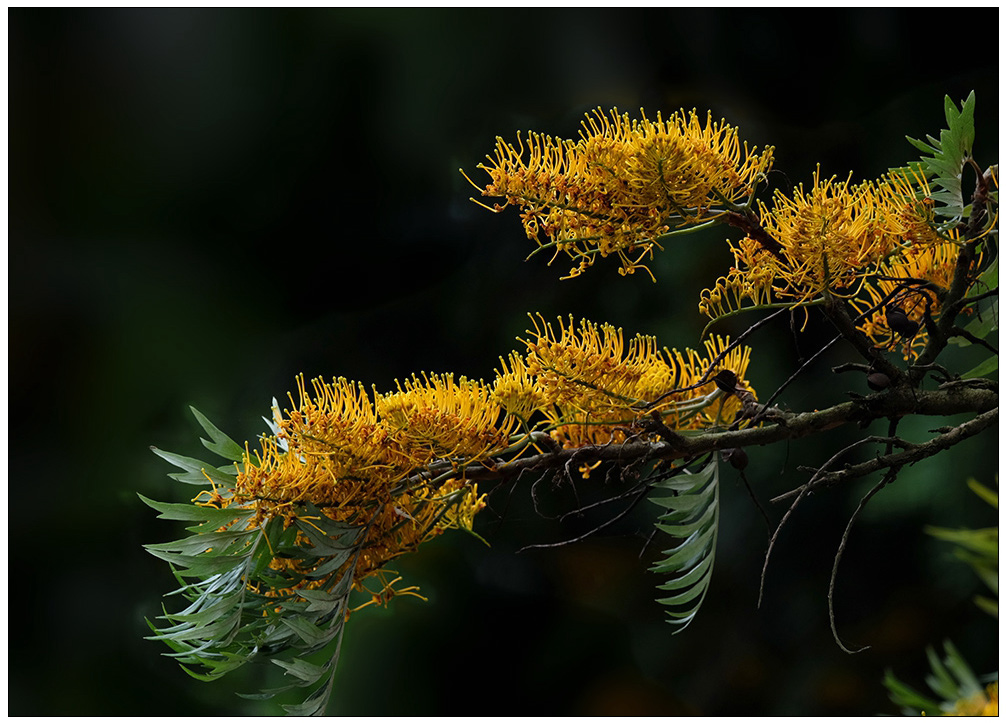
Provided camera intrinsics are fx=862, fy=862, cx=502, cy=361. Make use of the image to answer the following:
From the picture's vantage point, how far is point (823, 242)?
0.63m

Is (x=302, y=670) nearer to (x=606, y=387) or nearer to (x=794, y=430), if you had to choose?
(x=606, y=387)

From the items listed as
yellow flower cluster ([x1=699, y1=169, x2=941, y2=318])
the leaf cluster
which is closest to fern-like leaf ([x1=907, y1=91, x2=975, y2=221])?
yellow flower cluster ([x1=699, y1=169, x2=941, y2=318])

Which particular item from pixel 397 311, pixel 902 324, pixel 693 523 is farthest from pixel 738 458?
pixel 397 311

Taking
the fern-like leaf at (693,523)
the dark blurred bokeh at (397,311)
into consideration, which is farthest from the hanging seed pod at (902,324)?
the dark blurred bokeh at (397,311)

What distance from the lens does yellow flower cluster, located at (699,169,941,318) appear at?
2.08 ft

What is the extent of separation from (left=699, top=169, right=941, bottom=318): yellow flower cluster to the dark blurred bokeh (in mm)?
494

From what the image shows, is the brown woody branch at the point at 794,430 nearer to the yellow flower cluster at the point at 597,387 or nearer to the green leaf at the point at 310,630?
the yellow flower cluster at the point at 597,387

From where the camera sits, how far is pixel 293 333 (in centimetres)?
131

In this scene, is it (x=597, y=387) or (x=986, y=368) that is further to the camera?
(x=986, y=368)

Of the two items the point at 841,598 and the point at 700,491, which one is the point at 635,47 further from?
the point at 841,598

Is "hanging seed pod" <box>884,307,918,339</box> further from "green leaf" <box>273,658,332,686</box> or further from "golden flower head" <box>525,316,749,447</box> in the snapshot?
"green leaf" <box>273,658,332,686</box>

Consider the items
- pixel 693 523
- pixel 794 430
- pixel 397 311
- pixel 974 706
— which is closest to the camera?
pixel 974 706

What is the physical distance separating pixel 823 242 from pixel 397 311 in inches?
30.0

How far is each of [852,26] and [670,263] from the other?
1.26 feet
